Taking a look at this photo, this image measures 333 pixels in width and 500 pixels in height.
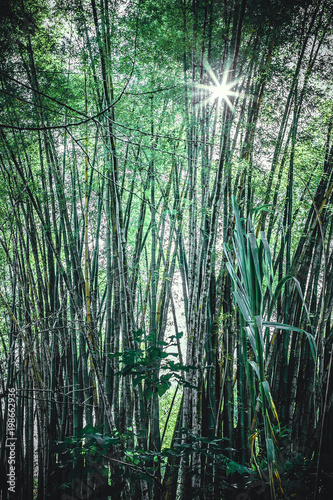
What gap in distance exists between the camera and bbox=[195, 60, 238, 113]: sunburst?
2.21 metres

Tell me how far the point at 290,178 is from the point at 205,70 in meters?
1.16

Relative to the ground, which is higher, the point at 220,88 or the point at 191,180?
the point at 220,88

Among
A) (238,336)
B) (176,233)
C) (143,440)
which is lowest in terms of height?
(143,440)

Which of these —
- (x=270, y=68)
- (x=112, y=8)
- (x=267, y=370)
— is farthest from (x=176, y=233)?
(x=112, y=8)

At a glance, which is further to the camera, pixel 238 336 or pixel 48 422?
pixel 48 422

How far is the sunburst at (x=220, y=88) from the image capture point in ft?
7.27

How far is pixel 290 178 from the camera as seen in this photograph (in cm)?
257

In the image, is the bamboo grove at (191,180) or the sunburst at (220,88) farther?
the bamboo grove at (191,180)

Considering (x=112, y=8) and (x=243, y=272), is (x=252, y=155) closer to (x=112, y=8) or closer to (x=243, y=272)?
(x=112, y=8)

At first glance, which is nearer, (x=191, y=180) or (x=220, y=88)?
(x=220, y=88)

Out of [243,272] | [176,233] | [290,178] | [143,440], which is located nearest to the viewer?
[243,272]

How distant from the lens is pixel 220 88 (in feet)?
7.63

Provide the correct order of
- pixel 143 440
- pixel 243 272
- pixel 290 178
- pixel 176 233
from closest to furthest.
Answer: pixel 243 272
pixel 143 440
pixel 290 178
pixel 176 233

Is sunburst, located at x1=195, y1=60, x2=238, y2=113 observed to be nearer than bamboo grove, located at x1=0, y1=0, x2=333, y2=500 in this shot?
Yes
